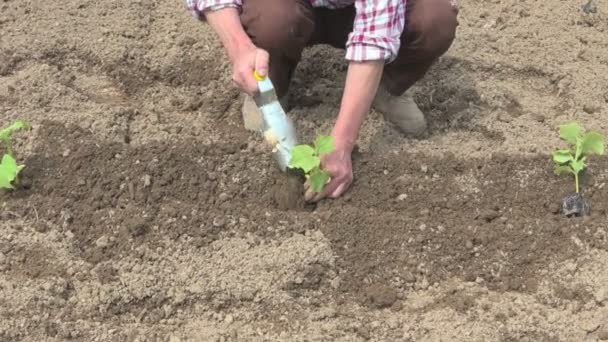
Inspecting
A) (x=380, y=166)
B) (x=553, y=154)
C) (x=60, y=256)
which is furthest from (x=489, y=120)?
(x=60, y=256)

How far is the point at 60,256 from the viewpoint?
2.47 m

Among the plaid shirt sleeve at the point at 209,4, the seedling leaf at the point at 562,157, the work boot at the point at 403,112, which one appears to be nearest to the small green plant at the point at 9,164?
the plaid shirt sleeve at the point at 209,4

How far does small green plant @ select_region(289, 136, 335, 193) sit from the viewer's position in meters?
2.42

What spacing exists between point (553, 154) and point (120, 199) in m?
1.48

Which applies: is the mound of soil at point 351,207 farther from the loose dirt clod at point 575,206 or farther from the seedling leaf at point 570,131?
the seedling leaf at point 570,131

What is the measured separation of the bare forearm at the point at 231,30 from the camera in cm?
251

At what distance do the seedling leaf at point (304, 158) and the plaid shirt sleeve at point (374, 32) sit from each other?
0.31 m

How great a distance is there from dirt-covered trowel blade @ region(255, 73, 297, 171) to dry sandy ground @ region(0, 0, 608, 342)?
17 centimetres

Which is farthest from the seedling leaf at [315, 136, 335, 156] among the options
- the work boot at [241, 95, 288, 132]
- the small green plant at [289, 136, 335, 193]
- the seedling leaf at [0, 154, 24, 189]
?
the seedling leaf at [0, 154, 24, 189]

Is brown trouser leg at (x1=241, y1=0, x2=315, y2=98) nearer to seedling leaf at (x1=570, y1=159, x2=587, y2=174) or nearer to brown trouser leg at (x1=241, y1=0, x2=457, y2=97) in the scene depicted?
brown trouser leg at (x1=241, y1=0, x2=457, y2=97)

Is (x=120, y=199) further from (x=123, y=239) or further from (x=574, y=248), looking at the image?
(x=574, y=248)

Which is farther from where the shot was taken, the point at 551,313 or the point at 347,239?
the point at 347,239

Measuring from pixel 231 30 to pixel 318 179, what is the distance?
54 cm

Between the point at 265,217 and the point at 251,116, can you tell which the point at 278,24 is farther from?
the point at 265,217
